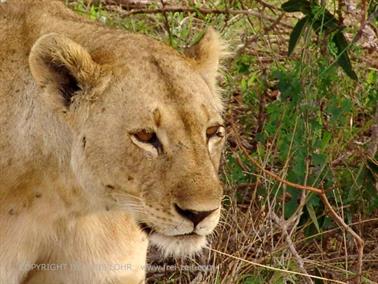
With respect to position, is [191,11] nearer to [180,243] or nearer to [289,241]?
[289,241]

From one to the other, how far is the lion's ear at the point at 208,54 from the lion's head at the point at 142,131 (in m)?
0.17

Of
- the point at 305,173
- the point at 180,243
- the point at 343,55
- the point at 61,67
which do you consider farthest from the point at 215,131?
the point at 343,55

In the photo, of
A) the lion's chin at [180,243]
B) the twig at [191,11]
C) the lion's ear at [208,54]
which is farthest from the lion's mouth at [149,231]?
the twig at [191,11]

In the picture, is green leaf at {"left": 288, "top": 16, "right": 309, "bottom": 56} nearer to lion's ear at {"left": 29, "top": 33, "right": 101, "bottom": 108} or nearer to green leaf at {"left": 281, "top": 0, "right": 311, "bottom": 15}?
green leaf at {"left": 281, "top": 0, "right": 311, "bottom": 15}

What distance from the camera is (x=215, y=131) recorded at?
3.44m

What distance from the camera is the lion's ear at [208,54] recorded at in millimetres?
3768

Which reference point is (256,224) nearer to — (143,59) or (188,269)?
(188,269)

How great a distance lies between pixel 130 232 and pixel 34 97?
68 cm

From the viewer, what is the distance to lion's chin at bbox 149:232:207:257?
3311 mm

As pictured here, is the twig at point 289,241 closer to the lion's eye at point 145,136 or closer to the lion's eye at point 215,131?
the lion's eye at point 215,131

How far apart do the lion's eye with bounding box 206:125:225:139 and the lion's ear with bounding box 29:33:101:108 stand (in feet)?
1.34

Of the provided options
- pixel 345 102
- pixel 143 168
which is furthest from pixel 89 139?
pixel 345 102

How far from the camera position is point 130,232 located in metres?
3.96

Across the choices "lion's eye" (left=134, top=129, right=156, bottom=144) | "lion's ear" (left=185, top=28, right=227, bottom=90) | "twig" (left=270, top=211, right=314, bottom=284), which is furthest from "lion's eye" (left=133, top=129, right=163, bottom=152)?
"twig" (left=270, top=211, right=314, bottom=284)
